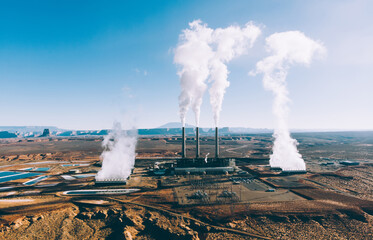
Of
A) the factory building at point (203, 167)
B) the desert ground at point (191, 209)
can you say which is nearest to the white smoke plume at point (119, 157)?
the desert ground at point (191, 209)

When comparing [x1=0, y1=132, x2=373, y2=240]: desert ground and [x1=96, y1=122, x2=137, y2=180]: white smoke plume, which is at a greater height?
[x1=96, y1=122, x2=137, y2=180]: white smoke plume

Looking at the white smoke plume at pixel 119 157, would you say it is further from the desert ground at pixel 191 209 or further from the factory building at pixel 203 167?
the factory building at pixel 203 167

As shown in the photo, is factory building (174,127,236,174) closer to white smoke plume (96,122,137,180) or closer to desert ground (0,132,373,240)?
desert ground (0,132,373,240)

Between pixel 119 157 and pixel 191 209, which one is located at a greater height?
pixel 119 157

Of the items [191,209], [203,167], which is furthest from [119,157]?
[191,209]

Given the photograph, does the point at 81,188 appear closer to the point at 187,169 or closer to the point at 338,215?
the point at 187,169

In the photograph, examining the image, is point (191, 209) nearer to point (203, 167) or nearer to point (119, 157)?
point (203, 167)

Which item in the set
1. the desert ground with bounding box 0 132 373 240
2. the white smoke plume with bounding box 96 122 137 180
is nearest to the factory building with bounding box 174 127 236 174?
the desert ground with bounding box 0 132 373 240

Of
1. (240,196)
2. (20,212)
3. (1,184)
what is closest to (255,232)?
(240,196)
